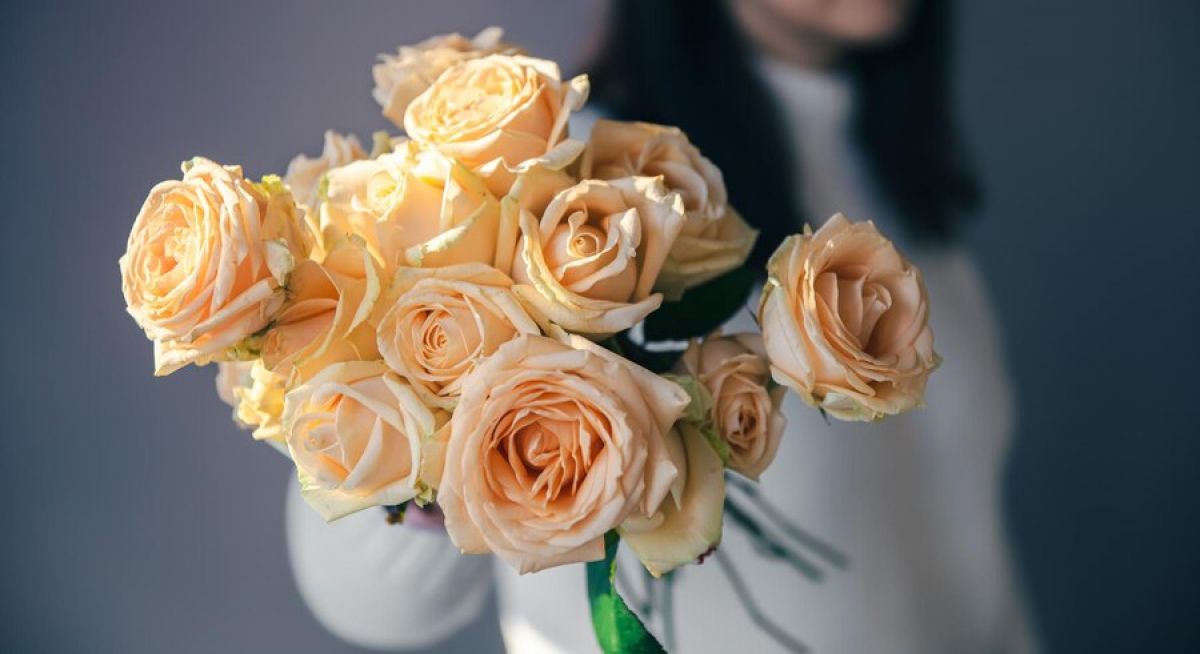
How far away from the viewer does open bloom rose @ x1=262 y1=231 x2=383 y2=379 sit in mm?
464

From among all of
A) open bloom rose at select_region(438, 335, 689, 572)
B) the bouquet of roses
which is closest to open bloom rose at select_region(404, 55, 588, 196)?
A: the bouquet of roses

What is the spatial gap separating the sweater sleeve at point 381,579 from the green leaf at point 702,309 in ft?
1.16

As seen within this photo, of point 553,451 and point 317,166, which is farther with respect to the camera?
point 317,166

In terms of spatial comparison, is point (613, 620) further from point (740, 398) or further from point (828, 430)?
point (828, 430)

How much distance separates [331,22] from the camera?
0.83m

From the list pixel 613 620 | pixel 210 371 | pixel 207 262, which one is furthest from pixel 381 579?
pixel 207 262

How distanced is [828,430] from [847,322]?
43 cm

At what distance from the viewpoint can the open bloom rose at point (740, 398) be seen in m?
0.52

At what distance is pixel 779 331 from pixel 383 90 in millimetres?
311

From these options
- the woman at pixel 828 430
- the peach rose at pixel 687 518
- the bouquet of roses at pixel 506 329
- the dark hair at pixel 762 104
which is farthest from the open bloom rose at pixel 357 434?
the dark hair at pixel 762 104

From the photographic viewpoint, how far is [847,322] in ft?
1.59

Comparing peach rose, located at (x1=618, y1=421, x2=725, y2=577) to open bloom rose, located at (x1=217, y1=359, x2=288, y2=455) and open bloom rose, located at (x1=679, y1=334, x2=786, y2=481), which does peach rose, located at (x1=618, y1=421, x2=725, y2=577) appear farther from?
open bloom rose, located at (x1=217, y1=359, x2=288, y2=455)

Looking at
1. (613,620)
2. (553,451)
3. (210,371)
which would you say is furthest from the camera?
(210,371)

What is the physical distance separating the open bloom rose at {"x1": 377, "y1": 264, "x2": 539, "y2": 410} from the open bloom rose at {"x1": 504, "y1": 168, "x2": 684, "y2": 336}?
2cm
